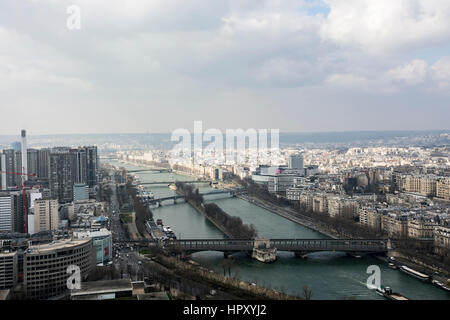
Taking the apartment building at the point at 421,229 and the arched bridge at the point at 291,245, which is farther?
the apartment building at the point at 421,229

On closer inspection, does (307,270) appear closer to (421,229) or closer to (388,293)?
(388,293)

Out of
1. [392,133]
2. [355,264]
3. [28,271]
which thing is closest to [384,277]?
[355,264]

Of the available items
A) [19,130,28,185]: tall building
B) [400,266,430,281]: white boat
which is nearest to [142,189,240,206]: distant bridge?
[19,130,28,185]: tall building

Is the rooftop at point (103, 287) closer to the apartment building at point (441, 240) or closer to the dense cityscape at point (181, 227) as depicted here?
the dense cityscape at point (181, 227)


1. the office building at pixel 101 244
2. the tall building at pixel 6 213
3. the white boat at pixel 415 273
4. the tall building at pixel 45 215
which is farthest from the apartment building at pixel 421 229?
the tall building at pixel 6 213

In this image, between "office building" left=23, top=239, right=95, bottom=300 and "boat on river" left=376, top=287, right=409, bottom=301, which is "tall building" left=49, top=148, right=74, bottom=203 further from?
"boat on river" left=376, top=287, right=409, bottom=301

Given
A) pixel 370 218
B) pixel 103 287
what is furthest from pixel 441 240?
pixel 103 287
